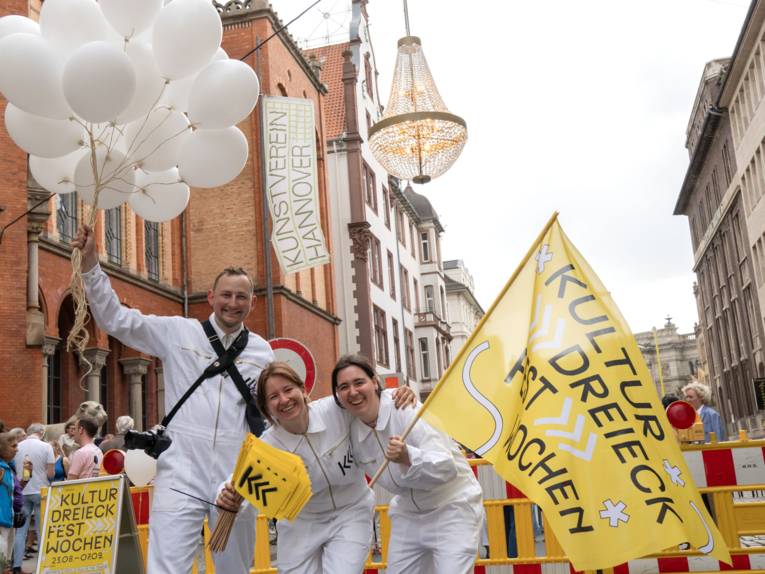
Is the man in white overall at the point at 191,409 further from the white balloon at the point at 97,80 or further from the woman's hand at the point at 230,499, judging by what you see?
the white balloon at the point at 97,80

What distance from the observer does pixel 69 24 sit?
595cm

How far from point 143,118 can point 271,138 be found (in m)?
14.4

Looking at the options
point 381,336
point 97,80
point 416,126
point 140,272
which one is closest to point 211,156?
point 97,80

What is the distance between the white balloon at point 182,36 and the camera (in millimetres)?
5984

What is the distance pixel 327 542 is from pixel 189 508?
0.78m

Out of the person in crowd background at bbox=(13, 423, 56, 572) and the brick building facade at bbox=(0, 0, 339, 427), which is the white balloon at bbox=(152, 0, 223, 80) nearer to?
the person in crowd background at bbox=(13, 423, 56, 572)

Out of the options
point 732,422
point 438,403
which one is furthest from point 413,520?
point 732,422

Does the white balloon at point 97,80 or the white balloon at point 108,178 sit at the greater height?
the white balloon at point 97,80

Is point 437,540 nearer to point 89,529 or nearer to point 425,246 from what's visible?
point 89,529

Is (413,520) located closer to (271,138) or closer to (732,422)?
(271,138)

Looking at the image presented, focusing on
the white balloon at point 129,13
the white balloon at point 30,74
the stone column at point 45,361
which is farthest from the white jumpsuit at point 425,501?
the stone column at point 45,361

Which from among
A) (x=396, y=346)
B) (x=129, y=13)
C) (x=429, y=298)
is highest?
(x=429, y=298)

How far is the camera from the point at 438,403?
477 centimetres

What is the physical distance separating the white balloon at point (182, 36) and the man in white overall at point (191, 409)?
1.68 metres
